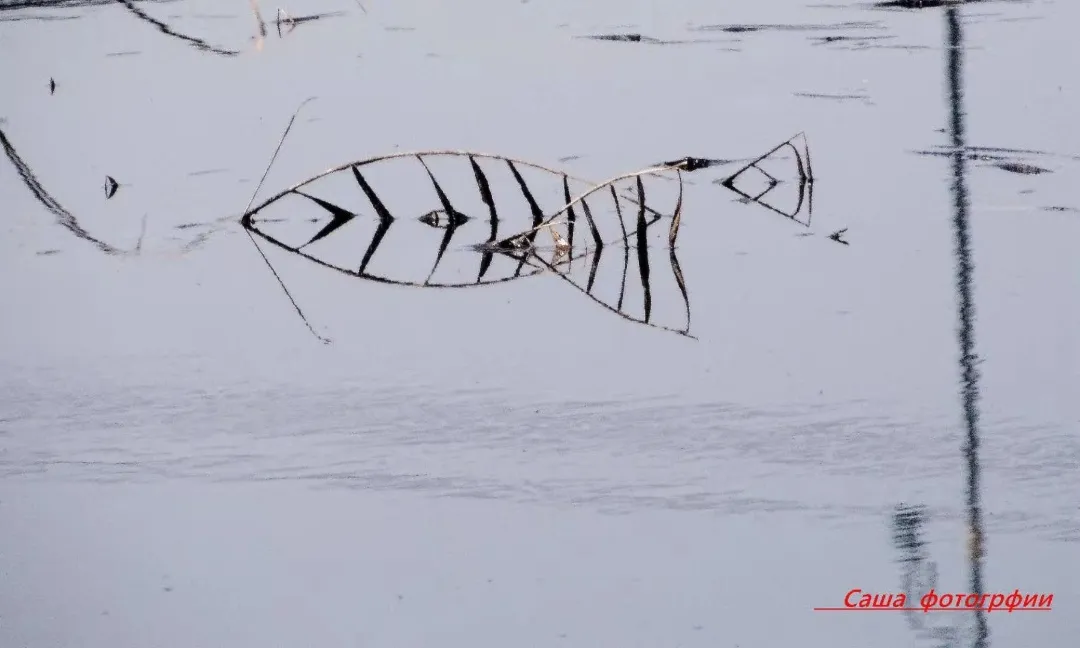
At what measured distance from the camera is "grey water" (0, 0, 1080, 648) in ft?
3.09

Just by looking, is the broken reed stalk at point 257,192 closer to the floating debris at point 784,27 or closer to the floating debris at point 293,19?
the floating debris at point 293,19

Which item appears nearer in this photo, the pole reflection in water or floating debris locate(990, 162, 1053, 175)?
the pole reflection in water

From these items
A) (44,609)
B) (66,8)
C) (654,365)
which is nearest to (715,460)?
(654,365)

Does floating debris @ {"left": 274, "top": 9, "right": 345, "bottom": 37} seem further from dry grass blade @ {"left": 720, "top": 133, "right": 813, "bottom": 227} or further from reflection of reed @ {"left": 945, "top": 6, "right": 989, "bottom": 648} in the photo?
reflection of reed @ {"left": 945, "top": 6, "right": 989, "bottom": 648}

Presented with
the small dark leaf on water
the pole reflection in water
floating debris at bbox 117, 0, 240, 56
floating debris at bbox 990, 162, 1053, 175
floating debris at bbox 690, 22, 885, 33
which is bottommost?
the pole reflection in water

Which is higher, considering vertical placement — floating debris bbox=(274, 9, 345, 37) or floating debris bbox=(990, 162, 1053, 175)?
floating debris bbox=(274, 9, 345, 37)

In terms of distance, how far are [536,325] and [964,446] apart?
1.39ft

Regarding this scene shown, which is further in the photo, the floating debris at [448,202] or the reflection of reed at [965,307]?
the floating debris at [448,202]

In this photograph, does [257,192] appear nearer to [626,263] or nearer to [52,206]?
[52,206]

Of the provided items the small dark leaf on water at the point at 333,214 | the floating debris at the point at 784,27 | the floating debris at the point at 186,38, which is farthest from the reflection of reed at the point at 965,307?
the floating debris at the point at 186,38

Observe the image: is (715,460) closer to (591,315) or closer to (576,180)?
(591,315)

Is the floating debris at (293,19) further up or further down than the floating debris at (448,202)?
further up

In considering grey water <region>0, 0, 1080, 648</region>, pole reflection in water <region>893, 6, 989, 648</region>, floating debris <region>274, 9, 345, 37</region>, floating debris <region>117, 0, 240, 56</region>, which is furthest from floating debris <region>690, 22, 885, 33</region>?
floating debris <region>117, 0, 240, 56</region>

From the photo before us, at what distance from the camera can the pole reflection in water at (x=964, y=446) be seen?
0.89m
